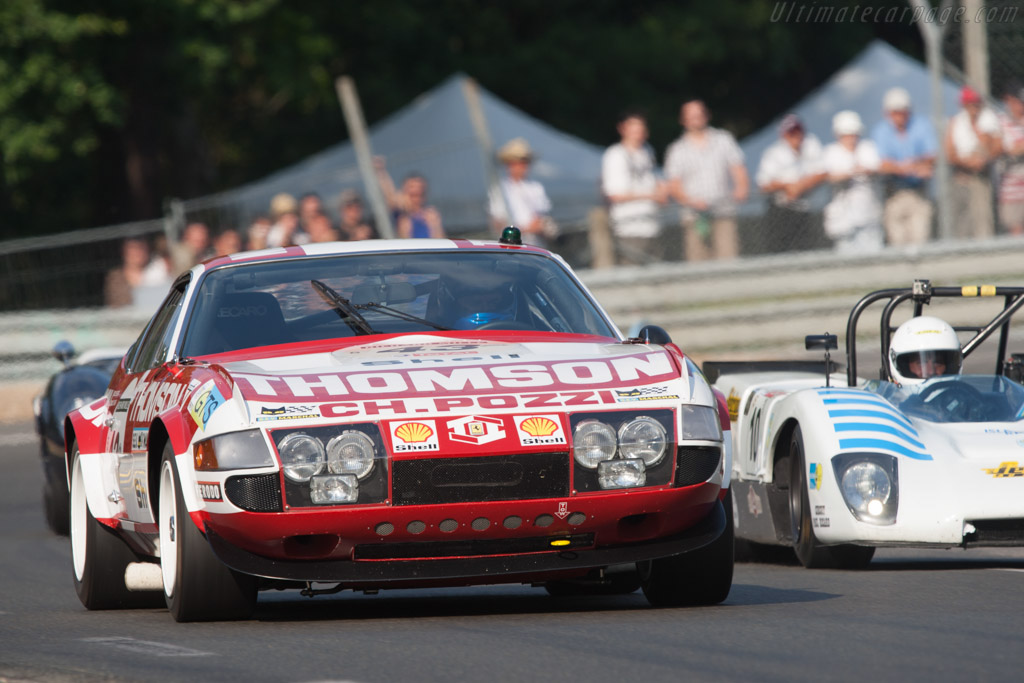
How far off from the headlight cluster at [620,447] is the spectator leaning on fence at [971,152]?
11.4m

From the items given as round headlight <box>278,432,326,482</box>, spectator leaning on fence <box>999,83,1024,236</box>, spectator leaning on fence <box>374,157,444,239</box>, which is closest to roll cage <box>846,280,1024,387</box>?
round headlight <box>278,432,326,482</box>

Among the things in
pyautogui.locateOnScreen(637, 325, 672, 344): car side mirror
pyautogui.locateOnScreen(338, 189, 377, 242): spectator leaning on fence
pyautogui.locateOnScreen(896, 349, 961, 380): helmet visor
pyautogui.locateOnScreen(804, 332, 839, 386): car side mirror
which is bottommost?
pyautogui.locateOnScreen(896, 349, 961, 380): helmet visor

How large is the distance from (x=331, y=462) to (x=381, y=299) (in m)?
1.33

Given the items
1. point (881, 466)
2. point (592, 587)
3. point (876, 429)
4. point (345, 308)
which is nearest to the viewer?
point (345, 308)

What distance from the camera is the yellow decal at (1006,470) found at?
319 inches

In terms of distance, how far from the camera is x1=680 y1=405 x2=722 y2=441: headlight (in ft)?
20.9

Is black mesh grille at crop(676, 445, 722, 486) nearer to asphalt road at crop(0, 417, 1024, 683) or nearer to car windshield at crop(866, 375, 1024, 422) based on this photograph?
asphalt road at crop(0, 417, 1024, 683)

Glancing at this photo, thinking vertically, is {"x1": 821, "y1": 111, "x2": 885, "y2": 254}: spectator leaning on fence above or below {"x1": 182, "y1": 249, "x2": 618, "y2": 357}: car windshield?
above

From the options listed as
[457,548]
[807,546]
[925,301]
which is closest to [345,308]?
[457,548]

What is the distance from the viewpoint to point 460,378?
20.8 feet

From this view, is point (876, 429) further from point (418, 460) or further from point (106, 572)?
point (106, 572)

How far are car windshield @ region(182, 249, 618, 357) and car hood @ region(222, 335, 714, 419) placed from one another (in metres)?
0.39

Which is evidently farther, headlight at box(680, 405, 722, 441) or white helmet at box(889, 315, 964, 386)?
white helmet at box(889, 315, 964, 386)

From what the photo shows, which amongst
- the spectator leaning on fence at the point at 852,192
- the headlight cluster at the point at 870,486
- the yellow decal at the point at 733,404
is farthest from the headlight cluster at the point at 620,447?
the spectator leaning on fence at the point at 852,192
